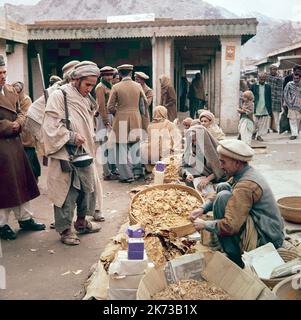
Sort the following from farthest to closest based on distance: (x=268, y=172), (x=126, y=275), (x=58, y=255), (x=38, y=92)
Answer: (x=38, y=92)
(x=268, y=172)
(x=58, y=255)
(x=126, y=275)

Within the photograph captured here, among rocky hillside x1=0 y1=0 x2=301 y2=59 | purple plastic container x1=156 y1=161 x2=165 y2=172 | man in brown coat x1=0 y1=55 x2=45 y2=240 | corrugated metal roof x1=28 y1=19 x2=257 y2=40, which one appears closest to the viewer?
man in brown coat x1=0 y1=55 x2=45 y2=240

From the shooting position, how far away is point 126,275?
3.10m

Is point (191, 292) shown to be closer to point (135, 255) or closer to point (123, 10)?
point (135, 255)

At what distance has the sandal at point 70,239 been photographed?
478 centimetres

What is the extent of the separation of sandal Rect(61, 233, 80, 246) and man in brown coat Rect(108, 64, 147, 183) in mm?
2836

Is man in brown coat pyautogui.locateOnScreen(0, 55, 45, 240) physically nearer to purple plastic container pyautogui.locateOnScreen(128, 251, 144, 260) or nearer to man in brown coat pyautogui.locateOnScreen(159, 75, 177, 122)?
purple plastic container pyautogui.locateOnScreen(128, 251, 144, 260)

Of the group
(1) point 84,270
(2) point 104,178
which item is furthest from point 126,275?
(2) point 104,178

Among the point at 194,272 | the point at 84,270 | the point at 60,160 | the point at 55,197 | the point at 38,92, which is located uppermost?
the point at 38,92

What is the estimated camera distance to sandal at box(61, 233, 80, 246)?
4777mm

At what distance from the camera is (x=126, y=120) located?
754cm

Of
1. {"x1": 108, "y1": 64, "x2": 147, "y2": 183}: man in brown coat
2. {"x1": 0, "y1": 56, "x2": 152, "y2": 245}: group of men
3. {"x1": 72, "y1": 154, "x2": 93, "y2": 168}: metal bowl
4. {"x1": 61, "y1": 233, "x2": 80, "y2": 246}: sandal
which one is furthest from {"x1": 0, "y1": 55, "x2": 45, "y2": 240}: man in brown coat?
{"x1": 108, "y1": 64, "x2": 147, "y2": 183}: man in brown coat

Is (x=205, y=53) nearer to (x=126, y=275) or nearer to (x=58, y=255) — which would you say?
(x=58, y=255)

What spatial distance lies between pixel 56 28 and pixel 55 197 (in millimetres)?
9616

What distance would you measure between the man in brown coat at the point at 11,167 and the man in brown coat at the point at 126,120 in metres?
2.63
